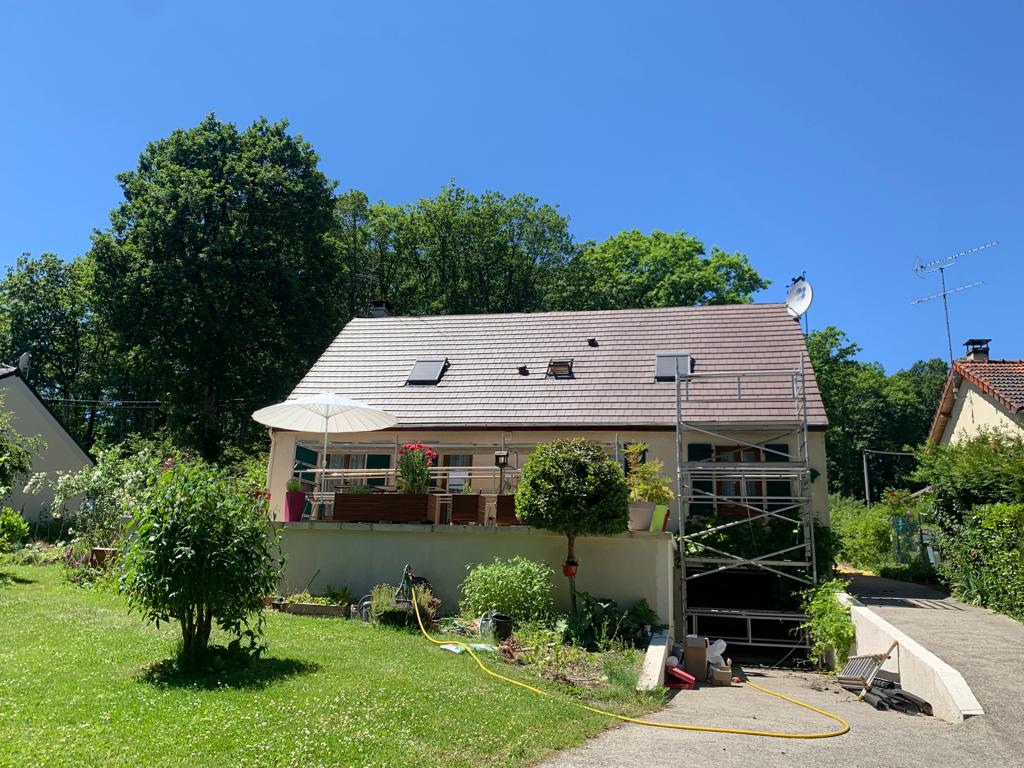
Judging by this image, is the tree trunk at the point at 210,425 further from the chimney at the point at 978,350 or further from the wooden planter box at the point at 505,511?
the chimney at the point at 978,350

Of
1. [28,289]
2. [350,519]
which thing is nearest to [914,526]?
[350,519]

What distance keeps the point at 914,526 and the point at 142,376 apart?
28.5 meters

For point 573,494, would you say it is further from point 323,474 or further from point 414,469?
point 323,474

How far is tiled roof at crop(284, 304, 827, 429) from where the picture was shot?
1642 centimetres

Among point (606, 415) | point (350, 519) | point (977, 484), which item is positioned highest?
point (606, 415)

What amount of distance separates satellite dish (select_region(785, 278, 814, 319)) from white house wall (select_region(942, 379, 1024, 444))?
492 centimetres

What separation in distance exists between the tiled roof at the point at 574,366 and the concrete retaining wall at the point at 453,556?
15.1 ft

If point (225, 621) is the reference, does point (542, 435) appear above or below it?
above

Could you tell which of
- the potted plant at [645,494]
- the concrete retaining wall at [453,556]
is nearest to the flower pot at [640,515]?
the potted plant at [645,494]

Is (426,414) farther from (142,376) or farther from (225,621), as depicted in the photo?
(142,376)

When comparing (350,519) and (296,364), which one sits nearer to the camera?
(350,519)

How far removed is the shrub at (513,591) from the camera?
10750 mm

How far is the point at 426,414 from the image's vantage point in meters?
17.3

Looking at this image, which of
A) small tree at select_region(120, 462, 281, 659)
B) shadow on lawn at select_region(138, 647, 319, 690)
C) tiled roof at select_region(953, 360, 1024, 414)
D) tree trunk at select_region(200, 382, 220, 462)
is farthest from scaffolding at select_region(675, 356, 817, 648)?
tree trunk at select_region(200, 382, 220, 462)
